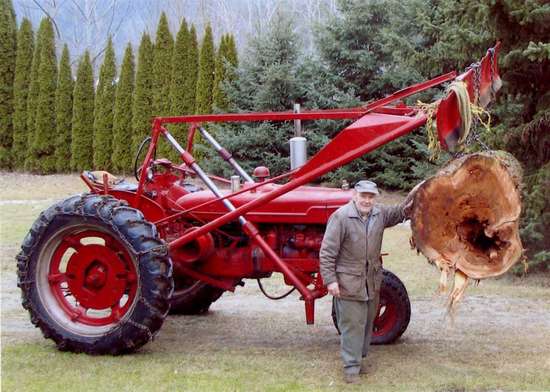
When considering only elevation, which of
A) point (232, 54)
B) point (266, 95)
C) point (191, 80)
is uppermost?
point (232, 54)

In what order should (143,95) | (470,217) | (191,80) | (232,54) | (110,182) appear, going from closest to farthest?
(470,217) → (110,182) → (232,54) → (191,80) → (143,95)

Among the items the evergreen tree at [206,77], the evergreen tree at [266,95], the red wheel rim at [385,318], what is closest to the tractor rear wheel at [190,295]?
the red wheel rim at [385,318]

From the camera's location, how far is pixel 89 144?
21.0 metres

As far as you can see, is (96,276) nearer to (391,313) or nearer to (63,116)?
(391,313)

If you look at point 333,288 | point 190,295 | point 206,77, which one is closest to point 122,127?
point 206,77

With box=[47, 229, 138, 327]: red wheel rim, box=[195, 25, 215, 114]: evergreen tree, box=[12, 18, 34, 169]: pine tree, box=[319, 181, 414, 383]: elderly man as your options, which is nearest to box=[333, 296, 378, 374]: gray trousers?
box=[319, 181, 414, 383]: elderly man

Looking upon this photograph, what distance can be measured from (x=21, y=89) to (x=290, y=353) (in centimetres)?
1765

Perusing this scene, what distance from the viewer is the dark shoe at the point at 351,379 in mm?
5195

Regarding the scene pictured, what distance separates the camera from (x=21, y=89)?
2152cm

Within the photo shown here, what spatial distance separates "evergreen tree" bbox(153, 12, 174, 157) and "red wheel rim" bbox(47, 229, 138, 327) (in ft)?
45.3

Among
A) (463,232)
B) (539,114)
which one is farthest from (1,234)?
(463,232)

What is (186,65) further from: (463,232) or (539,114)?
(463,232)

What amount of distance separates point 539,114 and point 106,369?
243 inches

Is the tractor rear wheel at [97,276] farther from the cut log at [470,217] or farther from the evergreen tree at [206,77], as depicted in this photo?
the evergreen tree at [206,77]
